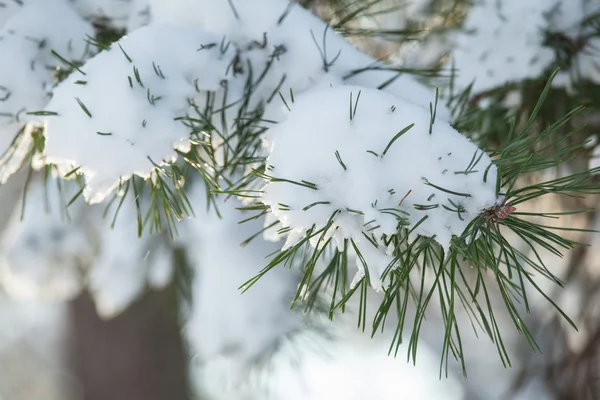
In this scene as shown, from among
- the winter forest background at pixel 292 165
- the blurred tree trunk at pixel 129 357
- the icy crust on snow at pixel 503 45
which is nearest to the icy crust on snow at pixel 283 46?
the winter forest background at pixel 292 165

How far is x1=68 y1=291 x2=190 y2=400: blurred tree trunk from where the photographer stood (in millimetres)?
2344

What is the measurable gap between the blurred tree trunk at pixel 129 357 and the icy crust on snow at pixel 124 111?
184 cm

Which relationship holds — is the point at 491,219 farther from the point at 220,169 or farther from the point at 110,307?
the point at 110,307

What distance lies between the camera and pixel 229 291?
5.90 ft

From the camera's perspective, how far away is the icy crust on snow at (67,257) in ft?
6.59

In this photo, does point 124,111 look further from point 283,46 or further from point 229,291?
point 229,291

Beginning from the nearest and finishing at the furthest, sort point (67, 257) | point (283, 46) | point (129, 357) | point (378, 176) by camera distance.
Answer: point (378, 176), point (283, 46), point (67, 257), point (129, 357)

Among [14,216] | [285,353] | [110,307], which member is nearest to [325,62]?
[285,353]

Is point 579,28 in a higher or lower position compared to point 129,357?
higher

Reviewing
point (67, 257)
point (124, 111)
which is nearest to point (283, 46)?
point (124, 111)

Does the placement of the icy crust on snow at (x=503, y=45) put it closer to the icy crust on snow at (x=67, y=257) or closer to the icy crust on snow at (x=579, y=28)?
the icy crust on snow at (x=579, y=28)

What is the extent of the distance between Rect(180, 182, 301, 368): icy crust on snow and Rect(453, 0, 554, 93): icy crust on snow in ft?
A: 2.98

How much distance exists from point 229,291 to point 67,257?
0.80 metres

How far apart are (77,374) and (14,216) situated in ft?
2.57
